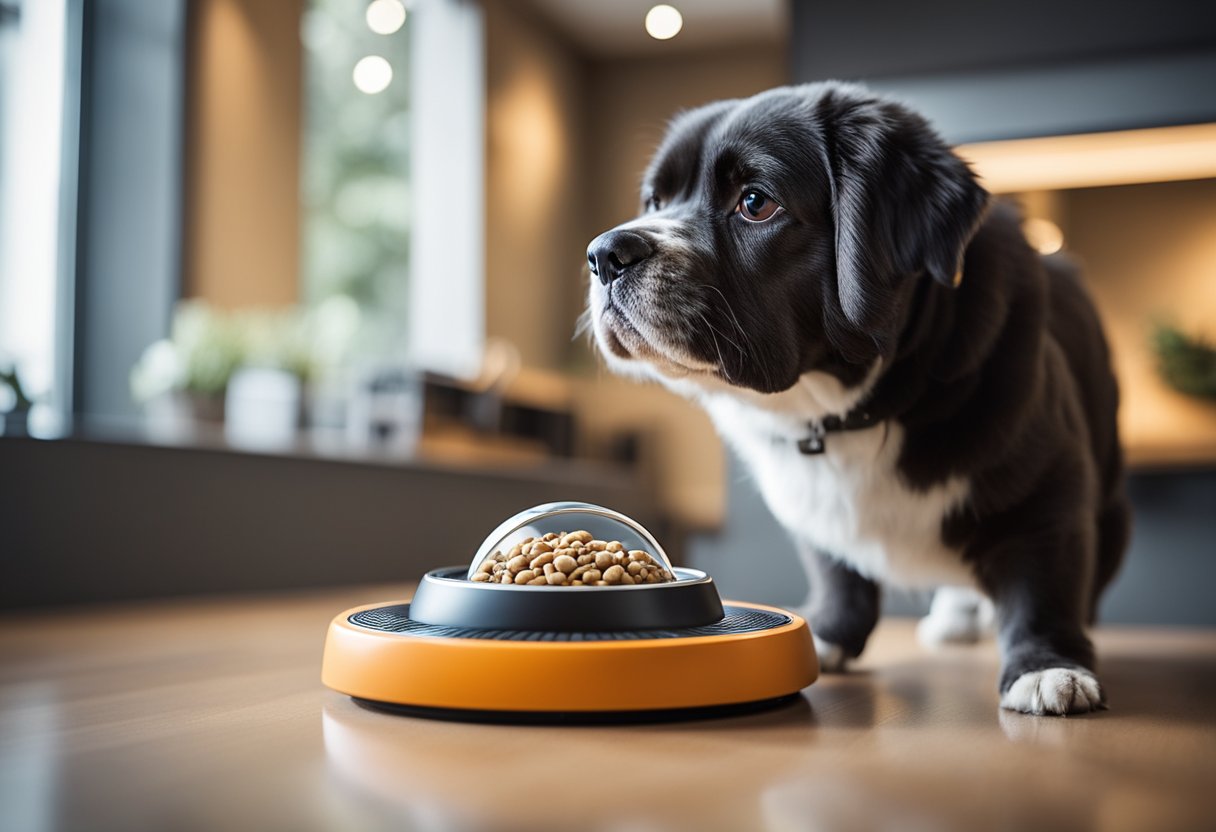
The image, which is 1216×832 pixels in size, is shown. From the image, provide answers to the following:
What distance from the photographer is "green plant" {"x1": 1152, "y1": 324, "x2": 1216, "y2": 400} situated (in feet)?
7.58

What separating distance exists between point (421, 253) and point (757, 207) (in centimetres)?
595

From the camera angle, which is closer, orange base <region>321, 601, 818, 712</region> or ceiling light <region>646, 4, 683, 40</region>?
orange base <region>321, 601, 818, 712</region>

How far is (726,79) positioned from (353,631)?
26.6 feet

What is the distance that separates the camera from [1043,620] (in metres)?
1.28

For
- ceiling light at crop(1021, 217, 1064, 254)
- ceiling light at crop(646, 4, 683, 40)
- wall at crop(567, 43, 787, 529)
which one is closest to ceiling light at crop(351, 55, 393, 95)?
ceiling light at crop(646, 4, 683, 40)

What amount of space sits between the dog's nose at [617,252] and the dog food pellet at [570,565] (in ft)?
1.08

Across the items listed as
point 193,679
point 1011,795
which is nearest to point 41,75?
point 193,679

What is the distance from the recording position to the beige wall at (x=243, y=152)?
4.62 m

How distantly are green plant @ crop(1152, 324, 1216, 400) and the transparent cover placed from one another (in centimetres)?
153

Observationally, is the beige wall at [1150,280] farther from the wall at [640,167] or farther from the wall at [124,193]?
the wall at [640,167]

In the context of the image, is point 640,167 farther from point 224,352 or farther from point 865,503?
point 865,503

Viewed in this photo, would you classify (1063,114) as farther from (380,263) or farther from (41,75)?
(380,263)

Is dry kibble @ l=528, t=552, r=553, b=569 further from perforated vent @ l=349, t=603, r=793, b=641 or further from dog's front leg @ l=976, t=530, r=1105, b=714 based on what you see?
dog's front leg @ l=976, t=530, r=1105, b=714

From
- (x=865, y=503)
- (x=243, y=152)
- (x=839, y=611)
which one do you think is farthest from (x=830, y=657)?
(x=243, y=152)
